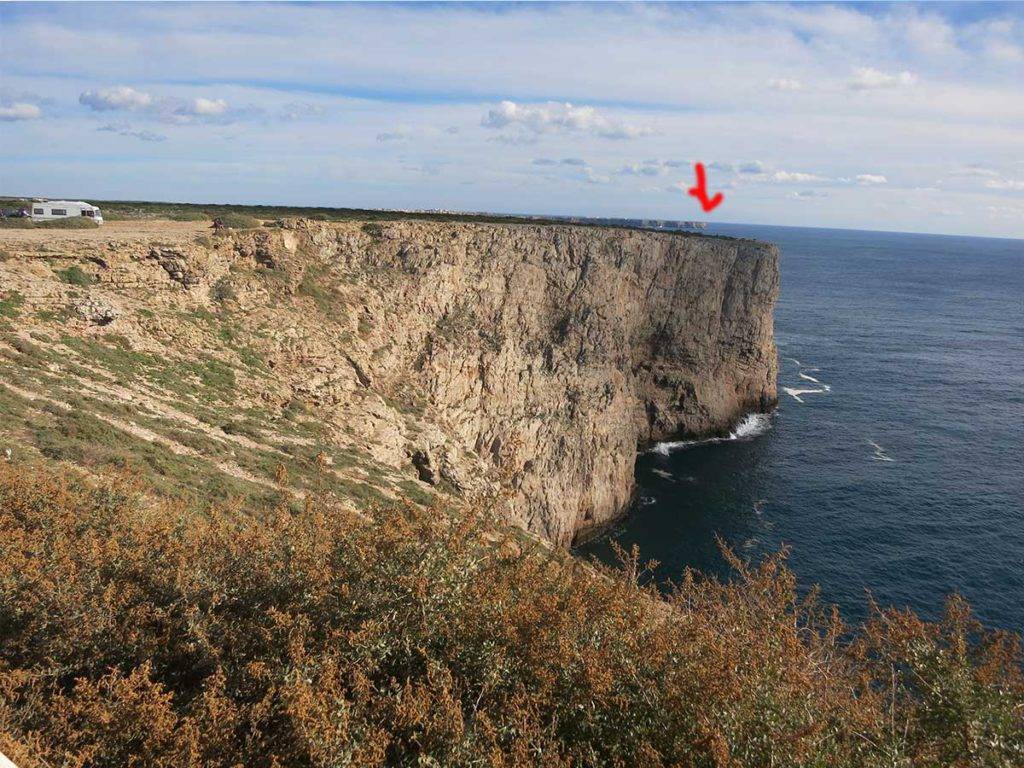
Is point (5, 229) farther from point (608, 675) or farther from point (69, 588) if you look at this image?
point (608, 675)

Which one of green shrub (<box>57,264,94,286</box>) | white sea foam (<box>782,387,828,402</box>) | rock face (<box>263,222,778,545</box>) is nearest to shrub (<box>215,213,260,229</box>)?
rock face (<box>263,222,778,545</box>)

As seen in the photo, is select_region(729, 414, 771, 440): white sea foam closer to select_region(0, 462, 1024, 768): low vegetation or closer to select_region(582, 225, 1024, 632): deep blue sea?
select_region(582, 225, 1024, 632): deep blue sea

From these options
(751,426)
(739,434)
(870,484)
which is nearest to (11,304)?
(870,484)

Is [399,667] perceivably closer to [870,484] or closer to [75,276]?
[75,276]

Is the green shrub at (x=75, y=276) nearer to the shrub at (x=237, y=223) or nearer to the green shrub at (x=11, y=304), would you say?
the green shrub at (x=11, y=304)

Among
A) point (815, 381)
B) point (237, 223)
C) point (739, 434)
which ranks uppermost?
point (237, 223)

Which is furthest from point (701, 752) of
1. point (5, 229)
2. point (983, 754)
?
point (5, 229)
